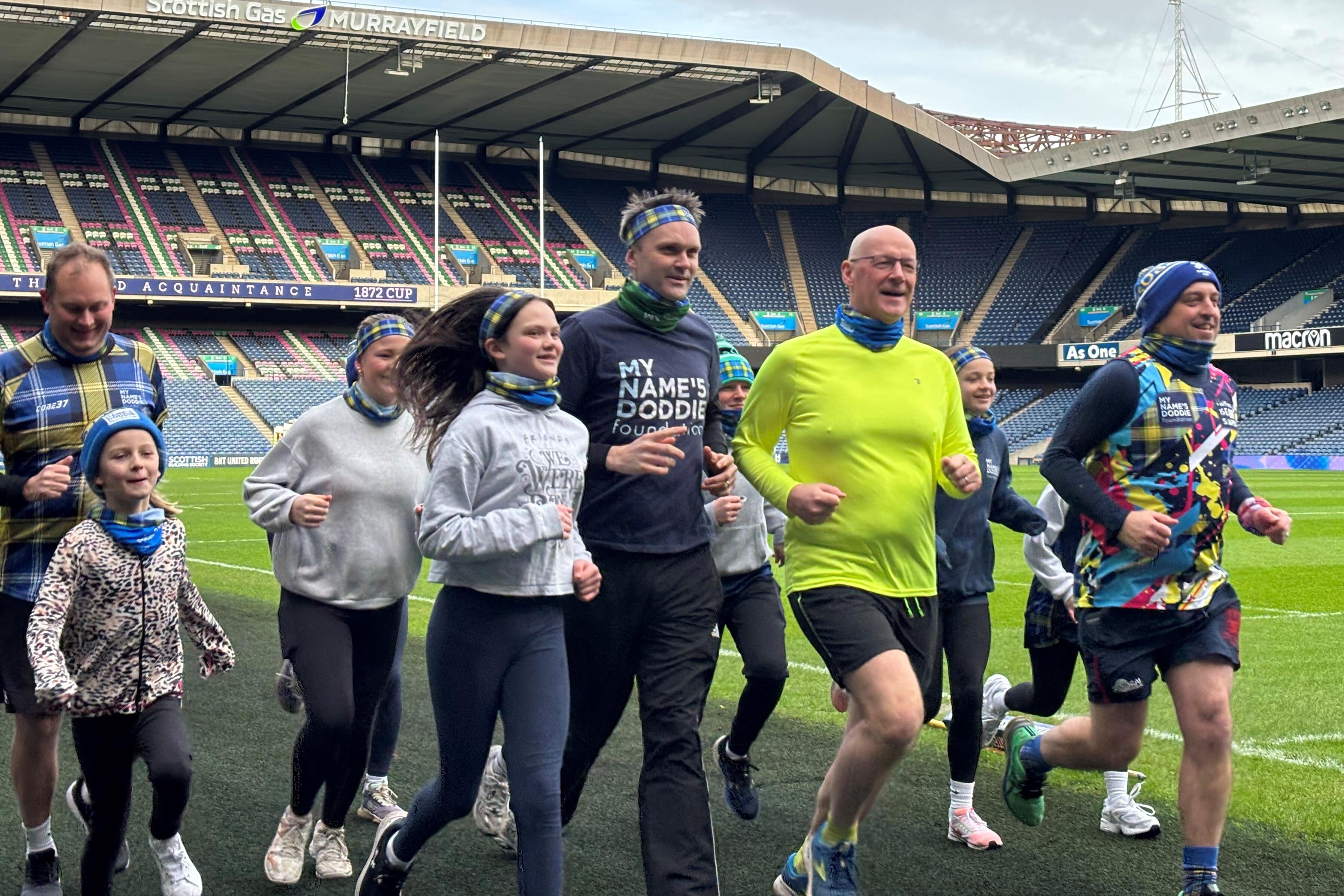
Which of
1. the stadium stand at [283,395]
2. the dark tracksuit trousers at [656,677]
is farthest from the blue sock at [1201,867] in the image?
the stadium stand at [283,395]

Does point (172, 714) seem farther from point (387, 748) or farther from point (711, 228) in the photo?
point (711, 228)

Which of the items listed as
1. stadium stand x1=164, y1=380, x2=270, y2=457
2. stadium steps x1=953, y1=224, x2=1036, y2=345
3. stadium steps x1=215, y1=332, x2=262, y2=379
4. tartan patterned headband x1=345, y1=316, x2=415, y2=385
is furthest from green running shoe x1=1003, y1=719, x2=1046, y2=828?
stadium steps x1=953, y1=224, x2=1036, y2=345

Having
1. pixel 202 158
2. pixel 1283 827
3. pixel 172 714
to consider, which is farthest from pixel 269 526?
pixel 202 158

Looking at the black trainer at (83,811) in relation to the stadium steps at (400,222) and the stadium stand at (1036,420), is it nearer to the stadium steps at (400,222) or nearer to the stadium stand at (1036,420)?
the stadium stand at (1036,420)

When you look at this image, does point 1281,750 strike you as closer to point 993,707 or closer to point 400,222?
point 993,707

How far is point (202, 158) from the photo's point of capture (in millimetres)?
54344

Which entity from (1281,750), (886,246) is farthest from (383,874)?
(1281,750)

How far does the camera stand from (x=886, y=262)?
15.0 feet

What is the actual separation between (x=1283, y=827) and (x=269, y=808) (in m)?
4.08

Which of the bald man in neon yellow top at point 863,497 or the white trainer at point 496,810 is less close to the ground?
the bald man in neon yellow top at point 863,497

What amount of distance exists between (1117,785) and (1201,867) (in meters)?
1.27

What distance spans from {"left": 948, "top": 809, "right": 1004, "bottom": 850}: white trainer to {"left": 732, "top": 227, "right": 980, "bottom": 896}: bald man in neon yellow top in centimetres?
88

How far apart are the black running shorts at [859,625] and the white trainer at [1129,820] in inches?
55.0

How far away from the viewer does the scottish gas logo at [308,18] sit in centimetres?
3847
